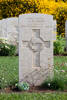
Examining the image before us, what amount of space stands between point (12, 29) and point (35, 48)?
7006mm

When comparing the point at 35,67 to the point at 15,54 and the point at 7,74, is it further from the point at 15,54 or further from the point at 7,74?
the point at 15,54

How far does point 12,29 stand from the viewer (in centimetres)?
1331

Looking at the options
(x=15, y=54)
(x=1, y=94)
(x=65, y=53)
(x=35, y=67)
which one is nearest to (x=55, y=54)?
(x=65, y=53)

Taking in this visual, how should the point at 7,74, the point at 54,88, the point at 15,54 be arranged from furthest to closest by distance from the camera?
1. the point at 15,54
2. the point at 7,74
3. the point at 54,88

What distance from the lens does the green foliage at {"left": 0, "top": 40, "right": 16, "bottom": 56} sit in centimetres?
1283

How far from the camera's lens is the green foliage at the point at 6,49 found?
12828 mm

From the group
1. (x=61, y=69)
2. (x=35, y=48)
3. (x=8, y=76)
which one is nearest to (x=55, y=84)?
(x=35, y=48)

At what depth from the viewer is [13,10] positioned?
1834 cm

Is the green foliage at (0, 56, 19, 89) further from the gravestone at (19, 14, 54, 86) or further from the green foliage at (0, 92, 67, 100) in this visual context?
the green foliage at (0, 92, 67, 100)

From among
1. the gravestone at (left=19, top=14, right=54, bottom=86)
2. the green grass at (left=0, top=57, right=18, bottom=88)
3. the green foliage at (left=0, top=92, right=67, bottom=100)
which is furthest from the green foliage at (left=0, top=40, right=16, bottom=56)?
the green foliage at (left=0, top=92, right=67, bottom=100)

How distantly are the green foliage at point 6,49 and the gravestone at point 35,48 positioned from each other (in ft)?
21.1

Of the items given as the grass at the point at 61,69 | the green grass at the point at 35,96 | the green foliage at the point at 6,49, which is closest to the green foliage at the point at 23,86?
the green grass at the point at 35,96

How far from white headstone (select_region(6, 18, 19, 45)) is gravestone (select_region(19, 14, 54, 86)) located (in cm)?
690

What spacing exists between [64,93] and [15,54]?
7680mm
